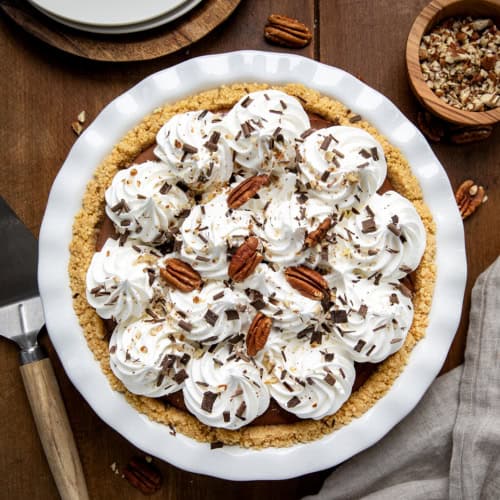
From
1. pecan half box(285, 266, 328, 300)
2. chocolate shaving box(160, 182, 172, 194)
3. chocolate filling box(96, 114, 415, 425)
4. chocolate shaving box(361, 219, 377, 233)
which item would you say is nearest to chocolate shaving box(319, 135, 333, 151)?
chocolate filling box(96, 114, 415, 425)

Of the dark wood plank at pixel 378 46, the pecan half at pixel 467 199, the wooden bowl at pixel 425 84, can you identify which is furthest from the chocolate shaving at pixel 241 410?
the wooden bowl at pixel 425 84

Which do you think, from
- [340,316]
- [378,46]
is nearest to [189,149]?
[340,316]

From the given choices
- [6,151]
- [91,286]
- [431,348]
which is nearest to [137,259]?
[91,286]

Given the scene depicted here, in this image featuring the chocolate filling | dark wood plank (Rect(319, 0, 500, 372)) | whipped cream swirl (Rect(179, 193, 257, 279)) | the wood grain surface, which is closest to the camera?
whipped cream swirl (Rect(179, 193, 257, 279))

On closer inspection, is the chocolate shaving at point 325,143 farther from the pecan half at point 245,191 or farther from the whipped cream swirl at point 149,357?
the whipped cream swirl at point 149,357

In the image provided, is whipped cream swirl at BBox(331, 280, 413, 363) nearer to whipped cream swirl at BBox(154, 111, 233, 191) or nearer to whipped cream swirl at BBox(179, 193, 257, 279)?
whipped cream swirl at BBox(179, 193, 257, 279)
